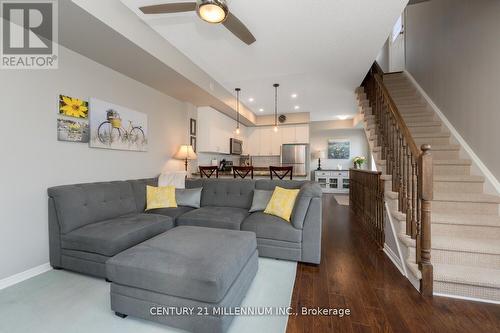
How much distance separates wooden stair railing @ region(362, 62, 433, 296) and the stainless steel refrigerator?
10.1 ft

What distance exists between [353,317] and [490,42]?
3.38 metres

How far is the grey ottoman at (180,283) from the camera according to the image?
1.30 meters

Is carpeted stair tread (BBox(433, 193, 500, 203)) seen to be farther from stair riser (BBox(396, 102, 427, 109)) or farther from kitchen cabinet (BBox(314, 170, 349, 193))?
kitchen cabinet (BBox(314, 170, 349, 193))

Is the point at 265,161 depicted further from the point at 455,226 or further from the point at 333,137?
the point at 455,226

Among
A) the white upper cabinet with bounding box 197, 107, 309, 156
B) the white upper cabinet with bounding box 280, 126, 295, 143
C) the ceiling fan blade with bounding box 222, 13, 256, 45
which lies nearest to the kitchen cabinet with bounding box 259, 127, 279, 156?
the white upper cabinet with bounding box 197, 107, 309, 156

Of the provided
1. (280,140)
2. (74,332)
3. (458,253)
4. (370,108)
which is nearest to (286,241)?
(458,253)

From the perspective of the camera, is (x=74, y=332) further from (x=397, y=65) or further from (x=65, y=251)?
(x=397, y=65)

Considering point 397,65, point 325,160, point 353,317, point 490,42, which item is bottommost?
point 353,317

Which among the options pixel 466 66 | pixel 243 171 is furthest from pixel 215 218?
pixel 466 66

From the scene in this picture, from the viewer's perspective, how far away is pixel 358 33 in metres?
2.62

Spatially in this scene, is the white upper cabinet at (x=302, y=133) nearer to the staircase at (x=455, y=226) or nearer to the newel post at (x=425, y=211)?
the staircase at (x=455, y=226)

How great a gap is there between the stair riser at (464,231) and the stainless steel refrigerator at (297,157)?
4.34 m

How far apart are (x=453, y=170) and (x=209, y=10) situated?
348cm

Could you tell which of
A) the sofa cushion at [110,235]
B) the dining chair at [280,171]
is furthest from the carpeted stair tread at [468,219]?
the sofa cushion at [110,235]
